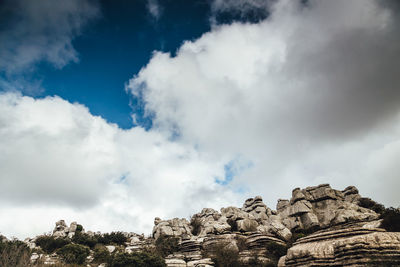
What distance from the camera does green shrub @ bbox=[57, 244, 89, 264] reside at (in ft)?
82.7

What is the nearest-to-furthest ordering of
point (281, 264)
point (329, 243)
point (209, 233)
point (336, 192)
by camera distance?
point (329, 243) < point (281, 264) < point (209, 233) < point (336, 192)

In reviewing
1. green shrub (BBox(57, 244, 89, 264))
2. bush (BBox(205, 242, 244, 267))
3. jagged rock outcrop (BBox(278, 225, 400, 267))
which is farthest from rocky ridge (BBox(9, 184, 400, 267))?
green shrub (BBox(57, 244, 89, 264))

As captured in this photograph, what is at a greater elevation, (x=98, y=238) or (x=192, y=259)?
(x=98, y=238)

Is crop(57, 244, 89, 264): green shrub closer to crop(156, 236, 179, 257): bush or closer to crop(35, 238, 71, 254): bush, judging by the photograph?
crop(156, 236, 179, 257): bush

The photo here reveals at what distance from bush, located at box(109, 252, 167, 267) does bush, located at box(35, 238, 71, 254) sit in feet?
72.3

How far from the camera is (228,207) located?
55.2 meters

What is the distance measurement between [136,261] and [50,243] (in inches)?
1005

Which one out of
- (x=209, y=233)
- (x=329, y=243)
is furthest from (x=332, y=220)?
(x=329, y=243)

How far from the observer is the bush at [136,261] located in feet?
73.3

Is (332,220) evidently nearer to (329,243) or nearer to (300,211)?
(300,211)

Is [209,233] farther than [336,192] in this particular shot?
No

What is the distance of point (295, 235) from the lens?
35.6 meters

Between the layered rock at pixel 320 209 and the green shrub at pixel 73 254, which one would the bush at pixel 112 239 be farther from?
the layered rock at pixel 320 209

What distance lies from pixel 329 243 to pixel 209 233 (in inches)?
917
